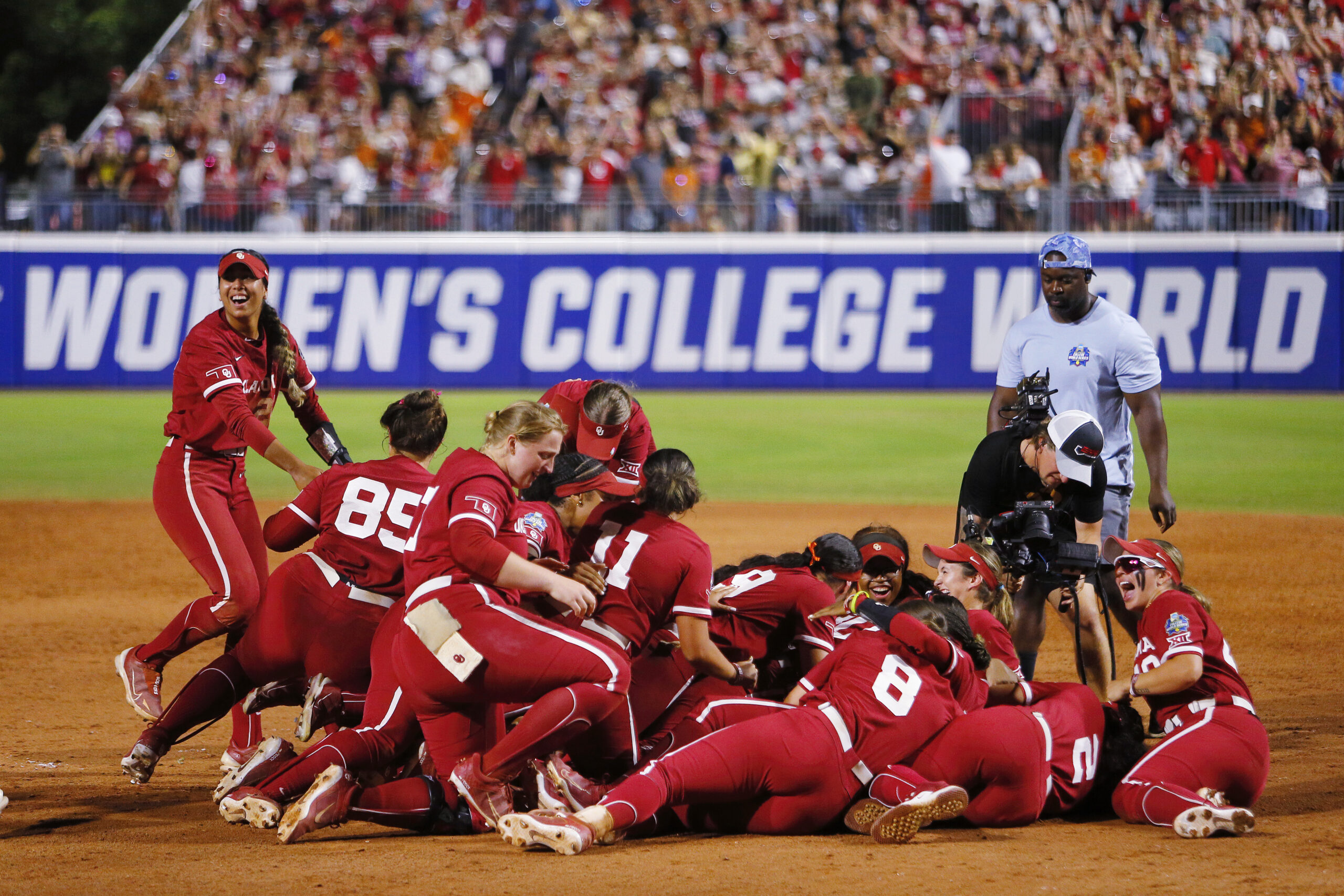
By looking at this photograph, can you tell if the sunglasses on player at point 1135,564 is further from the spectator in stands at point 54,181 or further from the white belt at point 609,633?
the spectator in stands at point 54,181

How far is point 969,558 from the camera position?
5.96 m

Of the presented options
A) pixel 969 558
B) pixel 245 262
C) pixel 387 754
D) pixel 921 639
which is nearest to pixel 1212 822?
pixel 921 639

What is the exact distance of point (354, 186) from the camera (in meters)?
20.9

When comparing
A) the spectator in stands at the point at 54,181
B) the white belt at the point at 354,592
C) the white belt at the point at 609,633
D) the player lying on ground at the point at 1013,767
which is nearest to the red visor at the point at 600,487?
the white belt at the point at 609,633

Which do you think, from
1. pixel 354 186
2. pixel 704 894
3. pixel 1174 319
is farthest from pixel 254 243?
pixel 704 894

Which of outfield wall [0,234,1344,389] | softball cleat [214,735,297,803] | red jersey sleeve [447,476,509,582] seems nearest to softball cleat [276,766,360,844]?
softball cleat [214,735,297,803]

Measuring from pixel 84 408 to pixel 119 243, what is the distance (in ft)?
7.52

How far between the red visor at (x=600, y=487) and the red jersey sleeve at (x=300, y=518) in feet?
3.26

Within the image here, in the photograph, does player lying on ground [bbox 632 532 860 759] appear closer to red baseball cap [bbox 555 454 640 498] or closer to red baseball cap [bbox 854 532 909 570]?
red baseball cap [bbox 854 532 909 570]

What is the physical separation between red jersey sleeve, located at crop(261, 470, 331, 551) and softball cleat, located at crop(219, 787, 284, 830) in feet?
3.34

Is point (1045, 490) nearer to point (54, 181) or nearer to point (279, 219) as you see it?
point (279, 219)

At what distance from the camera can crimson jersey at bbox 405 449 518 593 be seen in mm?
4848

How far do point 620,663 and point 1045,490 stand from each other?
2.24 m

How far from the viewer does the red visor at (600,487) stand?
551 cm
